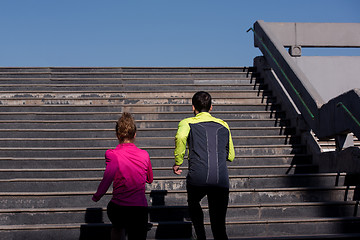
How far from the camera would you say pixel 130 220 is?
4207mm

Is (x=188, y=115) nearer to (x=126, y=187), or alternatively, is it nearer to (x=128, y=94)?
(x=128, y=94)

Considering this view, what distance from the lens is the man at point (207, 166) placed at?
4.54 metres

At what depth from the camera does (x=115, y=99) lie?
1026 centimetres

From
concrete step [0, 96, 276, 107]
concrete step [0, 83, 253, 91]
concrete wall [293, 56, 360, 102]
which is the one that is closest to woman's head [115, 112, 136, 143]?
concrete step [0, 96, 276, 107]

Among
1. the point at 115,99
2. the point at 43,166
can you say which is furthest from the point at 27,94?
the point at 43,166

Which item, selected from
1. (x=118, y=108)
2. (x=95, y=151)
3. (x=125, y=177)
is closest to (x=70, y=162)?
(x=95, y=151)

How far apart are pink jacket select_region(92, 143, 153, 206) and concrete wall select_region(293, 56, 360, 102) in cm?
867

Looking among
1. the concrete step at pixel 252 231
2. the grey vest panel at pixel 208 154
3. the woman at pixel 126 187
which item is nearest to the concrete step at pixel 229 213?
the concrete step at pixel 252 231

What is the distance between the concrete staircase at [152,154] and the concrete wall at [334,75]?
73.4 inches

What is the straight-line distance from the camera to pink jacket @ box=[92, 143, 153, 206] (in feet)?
13.9

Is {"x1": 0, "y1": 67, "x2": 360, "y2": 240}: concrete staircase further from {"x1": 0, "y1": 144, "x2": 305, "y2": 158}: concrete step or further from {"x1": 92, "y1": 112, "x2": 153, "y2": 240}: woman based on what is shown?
{"x1": 92, "y1": 112, "x2": 153, "y2": 240}: woman

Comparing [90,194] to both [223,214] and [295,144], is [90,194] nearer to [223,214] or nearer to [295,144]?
[223,214]

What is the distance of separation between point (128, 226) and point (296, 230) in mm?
2670

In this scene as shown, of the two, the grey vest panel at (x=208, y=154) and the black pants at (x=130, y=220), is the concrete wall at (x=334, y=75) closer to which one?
the grey vest panel at (x=208, y=154)
